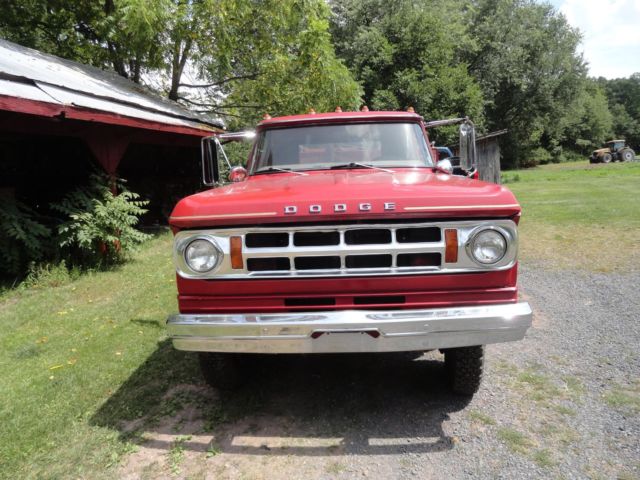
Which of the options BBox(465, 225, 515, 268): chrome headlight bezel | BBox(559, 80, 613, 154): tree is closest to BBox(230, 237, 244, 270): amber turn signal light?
BBox(465, 225, 515, 268): chrome headlight bezel

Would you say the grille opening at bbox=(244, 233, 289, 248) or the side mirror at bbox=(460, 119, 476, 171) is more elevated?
the side mirror at bbox=(460, 119, 476, 171)

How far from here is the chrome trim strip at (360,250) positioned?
8.10 feet

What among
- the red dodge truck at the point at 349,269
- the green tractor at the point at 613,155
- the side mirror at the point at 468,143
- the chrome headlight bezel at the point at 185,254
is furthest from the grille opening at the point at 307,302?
the green tractor at the point at 613,155

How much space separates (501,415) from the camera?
2.93 meters

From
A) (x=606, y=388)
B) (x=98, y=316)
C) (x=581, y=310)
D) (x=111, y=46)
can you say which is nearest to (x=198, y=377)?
(x=98, y=316)

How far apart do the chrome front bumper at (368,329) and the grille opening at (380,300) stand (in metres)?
0.08

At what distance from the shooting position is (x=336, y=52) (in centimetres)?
2375

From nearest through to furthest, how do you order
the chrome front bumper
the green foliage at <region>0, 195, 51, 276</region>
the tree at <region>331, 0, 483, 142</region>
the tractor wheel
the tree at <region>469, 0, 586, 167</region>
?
1. the chrome front bumper
2. the green foliage at <region>0, 195, 51, 276</region>
3. the tree at <region>331, 0, 483, 142</region>
4. the tree at <region>469, 0, 586, 167</region>
5. the tractor wheel

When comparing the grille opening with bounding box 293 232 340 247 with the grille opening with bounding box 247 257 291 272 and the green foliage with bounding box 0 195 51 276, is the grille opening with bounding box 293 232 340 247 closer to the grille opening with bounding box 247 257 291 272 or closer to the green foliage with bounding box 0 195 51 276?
the grille opening with bounding box 247 257 291 272

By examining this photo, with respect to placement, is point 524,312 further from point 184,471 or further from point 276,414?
point 184,471

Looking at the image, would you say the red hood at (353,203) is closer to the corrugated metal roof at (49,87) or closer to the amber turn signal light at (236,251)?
the amber turn signal light at (236,251)

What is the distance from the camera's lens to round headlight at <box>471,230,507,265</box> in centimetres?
248

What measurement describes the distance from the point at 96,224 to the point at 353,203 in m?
5.60

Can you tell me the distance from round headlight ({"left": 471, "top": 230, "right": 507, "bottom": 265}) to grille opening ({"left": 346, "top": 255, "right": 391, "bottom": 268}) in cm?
46
